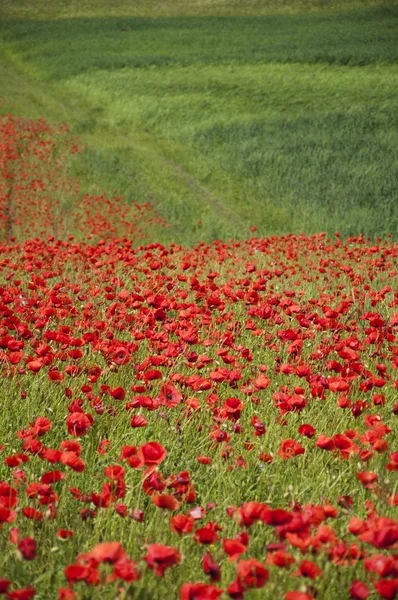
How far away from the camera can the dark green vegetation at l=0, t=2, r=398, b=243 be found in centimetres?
1638

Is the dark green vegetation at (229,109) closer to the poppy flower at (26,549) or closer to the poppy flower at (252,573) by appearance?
the poppy flower at (252,573)

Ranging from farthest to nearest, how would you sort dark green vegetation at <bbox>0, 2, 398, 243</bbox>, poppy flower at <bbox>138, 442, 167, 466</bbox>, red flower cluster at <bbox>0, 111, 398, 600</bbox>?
dark green vegetation at <bbox>0, 2, 398, 243</bbox>
poppy flower at <bbox>138, 442, 167, 466</bbox>
red flower cluster at <bbox>0, 111, 398, 600</bbox>

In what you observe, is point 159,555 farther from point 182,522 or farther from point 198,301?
point 198,301

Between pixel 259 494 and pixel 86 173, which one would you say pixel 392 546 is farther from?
pixel 86 173

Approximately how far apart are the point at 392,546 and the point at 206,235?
13725mm

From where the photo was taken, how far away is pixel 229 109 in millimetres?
23094

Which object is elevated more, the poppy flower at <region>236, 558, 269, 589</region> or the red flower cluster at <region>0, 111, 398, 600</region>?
the poppy flower at <region>236, 558, 269, 589</region>

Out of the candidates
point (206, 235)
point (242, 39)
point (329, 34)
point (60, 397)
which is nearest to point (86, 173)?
point (206, 235)

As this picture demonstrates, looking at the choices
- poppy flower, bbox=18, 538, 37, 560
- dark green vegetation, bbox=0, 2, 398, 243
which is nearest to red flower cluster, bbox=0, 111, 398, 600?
poppy flower, bbox=18, 538, 37, 560

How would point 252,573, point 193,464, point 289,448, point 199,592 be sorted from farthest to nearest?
1. point 193,464
2. point 289,448
3. point 252,573
4. point 199,592

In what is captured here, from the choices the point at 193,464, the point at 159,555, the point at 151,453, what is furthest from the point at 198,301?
the point at 159,555

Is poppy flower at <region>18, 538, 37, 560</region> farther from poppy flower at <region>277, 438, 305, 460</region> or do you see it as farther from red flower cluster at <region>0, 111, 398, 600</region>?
poppy flower at <region>277, 438, 305, 460</region>

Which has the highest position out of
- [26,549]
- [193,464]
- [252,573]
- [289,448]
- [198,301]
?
[26,549]

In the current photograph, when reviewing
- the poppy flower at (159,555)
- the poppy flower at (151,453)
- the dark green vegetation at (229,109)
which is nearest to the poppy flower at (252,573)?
the poppy flower at (159,555)
